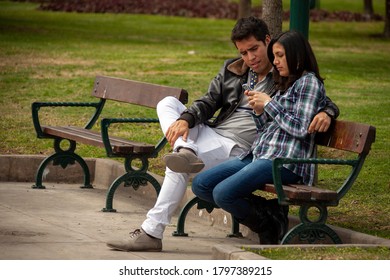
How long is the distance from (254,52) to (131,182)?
185 cm

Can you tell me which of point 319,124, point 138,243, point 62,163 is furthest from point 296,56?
point 62,163

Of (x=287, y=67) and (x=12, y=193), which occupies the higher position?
(x=287, y=67)

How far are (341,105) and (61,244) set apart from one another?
8.50 meters

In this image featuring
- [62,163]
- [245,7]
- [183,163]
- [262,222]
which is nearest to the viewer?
[183,163]

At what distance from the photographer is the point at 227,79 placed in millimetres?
8211

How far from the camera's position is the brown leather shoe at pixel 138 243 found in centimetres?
764

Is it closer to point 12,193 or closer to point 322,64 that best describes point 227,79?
point 12,193

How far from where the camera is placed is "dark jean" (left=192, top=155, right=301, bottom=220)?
24.5 feet

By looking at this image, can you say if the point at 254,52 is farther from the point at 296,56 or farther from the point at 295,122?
the point at 295,122

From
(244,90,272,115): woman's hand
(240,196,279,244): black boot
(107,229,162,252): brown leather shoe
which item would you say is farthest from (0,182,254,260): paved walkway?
(244,90,272,115): woman's hand

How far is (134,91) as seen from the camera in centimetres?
1023

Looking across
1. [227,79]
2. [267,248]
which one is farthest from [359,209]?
[267,248]

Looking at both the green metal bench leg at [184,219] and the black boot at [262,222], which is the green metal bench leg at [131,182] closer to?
the green metal bench leg at [184,219]

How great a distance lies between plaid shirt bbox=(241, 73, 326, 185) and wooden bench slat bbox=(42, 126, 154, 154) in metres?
1.75
